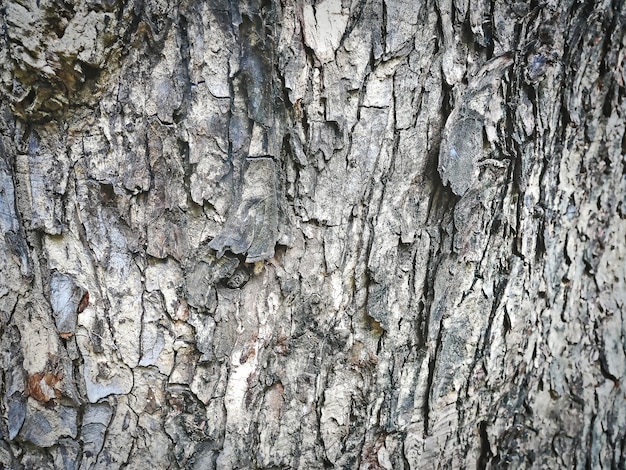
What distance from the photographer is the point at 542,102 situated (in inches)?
35.4

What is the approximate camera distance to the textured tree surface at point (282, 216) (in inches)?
31.1

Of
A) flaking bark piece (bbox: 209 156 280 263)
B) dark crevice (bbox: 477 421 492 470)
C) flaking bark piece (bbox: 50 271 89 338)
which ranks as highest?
flaking bark piece (bbox: 209 156 280 263)

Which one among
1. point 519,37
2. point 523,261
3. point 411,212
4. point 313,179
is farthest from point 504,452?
point 519,37

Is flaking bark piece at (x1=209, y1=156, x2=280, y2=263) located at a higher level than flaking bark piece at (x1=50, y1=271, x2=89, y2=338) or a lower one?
higher

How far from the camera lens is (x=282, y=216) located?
2.82ft

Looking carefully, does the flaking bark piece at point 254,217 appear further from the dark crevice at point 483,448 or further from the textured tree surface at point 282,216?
the dark crevice at point 483,448

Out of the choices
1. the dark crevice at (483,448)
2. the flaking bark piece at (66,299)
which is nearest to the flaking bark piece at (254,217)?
the flaking bark piece at (66,299)

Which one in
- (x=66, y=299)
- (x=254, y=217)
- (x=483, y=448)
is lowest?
(x=483, y=448)

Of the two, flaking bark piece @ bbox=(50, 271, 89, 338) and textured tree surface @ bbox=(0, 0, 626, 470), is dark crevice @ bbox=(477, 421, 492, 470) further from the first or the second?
flaking bark piece @ bbox=(50, 271, 89, 338)

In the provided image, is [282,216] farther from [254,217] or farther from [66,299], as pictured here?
[66,299]

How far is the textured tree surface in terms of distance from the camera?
0.79 meters

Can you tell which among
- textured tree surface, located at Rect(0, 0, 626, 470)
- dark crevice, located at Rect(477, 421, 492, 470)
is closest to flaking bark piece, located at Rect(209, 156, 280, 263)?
textured tree surface, located at Rect(0, 0, 626, 470)

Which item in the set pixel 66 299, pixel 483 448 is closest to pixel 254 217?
pixel 66 299

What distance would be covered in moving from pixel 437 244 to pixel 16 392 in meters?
0.83
